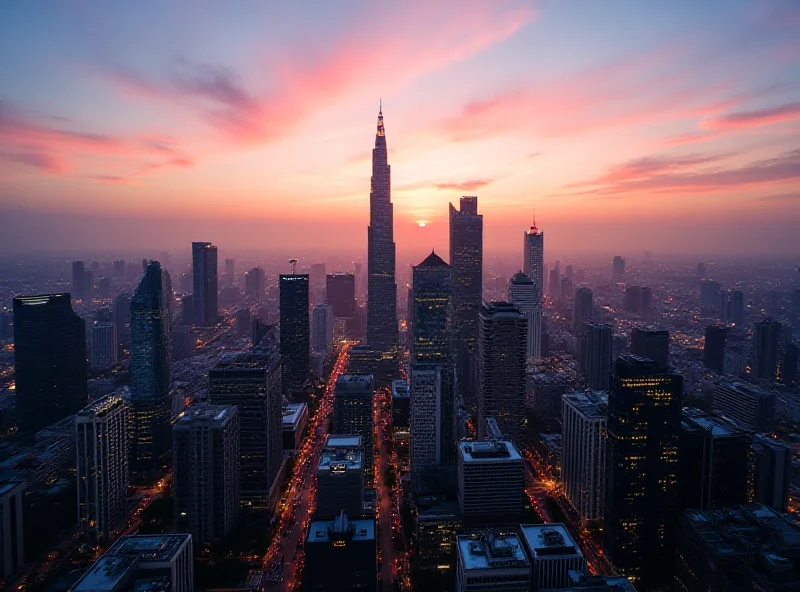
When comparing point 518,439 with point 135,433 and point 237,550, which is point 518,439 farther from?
point 135,433

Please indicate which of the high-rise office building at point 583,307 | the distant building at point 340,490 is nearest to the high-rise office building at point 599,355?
the high-rise office building at point 583,307

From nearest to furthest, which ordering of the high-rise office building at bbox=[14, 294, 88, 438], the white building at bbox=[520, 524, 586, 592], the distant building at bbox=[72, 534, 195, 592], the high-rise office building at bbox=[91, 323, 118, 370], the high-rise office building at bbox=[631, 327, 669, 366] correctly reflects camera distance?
the distant building at bbox=[72, 534, 195, 592] → the white building at bbox=[520, 524, 586, 592] → the high-rise office building at bbox=[14, 294, 88, 438] → the high-rise office building at bbox=[631, 327, 669, 366] → the high-rise office building at bbox=[91, 323, 118, 370]

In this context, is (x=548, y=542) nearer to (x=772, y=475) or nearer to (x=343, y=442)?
(x=343, y=442)

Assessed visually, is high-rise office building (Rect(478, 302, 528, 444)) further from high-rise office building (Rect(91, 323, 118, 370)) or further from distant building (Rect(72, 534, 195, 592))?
high-rise office building (Rect(91, 323, 118, 370))

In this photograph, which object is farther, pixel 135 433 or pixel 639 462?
pixel 135 433

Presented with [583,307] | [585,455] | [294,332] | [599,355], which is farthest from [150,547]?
[583,307]

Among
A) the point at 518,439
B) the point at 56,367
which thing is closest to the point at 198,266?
the point at 56,367

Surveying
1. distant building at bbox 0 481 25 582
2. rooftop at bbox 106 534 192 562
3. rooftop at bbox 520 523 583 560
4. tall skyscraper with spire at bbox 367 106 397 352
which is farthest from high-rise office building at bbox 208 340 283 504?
tall skyscraper with spire at bbox 367 106 397 352
